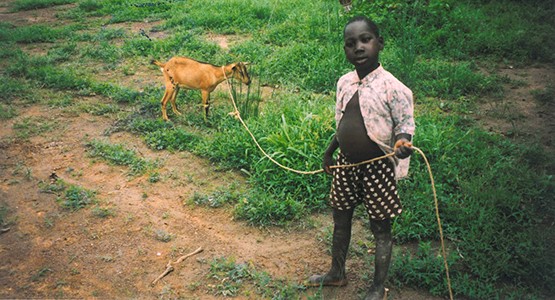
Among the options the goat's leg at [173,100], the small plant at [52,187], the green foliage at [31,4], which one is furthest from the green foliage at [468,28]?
the green foliage at [31,4]

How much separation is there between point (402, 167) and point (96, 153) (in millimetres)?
3434

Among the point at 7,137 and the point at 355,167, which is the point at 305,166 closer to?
the point at 355,167

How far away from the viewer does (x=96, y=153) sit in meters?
4.54

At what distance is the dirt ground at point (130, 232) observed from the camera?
2980mm

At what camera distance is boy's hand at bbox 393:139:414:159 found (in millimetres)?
2203

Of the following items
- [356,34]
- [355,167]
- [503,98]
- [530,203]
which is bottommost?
[530,203]

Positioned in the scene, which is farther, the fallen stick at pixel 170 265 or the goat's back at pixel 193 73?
the goat's back at pixel 193 73

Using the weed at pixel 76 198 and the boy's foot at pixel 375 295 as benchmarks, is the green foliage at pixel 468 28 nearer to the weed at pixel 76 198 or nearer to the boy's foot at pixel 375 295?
the boy's foot at pixel 375 295

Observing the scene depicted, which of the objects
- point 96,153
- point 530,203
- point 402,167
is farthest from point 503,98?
point 96,153

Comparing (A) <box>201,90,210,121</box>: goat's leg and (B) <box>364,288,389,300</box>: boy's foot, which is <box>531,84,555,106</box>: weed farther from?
(A) <box>201,90,210,121</box>: goat's leg

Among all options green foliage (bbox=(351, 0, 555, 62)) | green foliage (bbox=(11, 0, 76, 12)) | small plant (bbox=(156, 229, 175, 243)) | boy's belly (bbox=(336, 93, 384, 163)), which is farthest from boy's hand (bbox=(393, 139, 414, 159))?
green foliage (bbox=(11, 0, 76, 12))

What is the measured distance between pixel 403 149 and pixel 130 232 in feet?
7.88

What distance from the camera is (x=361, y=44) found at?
2.35 metres

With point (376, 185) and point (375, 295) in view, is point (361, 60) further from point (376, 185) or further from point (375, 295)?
point (375, 295)
